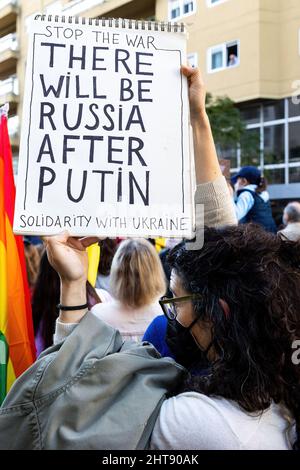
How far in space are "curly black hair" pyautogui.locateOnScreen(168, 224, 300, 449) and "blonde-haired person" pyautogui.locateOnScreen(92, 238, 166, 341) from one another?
51.6 inches

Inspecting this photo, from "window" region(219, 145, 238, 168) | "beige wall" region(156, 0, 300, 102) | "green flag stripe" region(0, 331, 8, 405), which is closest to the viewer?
"green flag stripe" region(0, 331, 8, 405)

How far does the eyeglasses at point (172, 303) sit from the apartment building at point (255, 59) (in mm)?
12429

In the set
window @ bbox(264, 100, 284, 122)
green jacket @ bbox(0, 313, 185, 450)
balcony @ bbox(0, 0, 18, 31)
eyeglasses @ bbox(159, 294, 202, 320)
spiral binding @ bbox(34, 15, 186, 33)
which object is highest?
window @ bbox(264, 100, 284, 122)

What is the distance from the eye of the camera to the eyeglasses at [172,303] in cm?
122

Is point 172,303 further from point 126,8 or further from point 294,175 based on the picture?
point 126,8

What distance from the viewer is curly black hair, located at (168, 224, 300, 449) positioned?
1.10 m

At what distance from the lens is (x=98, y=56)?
4.95 feet

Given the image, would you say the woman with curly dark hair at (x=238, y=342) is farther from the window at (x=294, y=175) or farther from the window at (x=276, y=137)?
the window at (x=294, y=175)

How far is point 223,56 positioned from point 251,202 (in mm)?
12826

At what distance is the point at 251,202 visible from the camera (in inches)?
176

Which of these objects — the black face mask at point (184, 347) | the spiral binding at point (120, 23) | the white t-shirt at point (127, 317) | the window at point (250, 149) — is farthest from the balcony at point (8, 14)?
the window at point (250, 149)

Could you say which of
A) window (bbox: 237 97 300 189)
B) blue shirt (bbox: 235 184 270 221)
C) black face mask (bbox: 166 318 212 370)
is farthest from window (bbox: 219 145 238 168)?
black face mask (bbox: 166 318 212 370)

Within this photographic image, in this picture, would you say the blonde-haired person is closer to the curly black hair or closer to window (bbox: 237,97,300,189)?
the curly black hair
